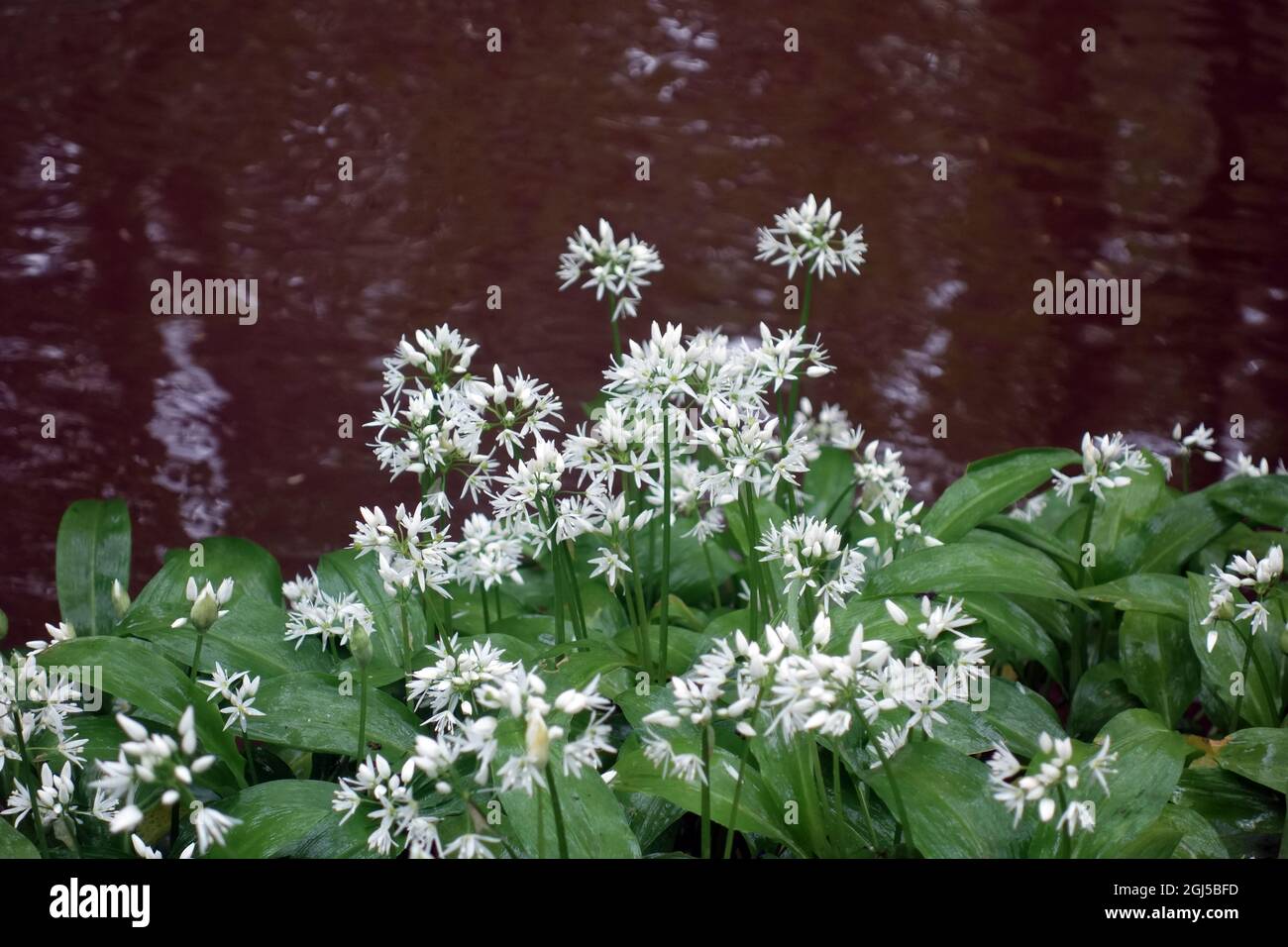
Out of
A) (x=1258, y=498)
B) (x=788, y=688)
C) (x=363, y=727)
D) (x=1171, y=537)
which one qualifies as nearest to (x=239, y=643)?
(x=363, y=727)

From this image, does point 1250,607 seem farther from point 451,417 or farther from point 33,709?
point 33,709

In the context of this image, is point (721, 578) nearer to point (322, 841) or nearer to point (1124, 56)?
point (322, 841)

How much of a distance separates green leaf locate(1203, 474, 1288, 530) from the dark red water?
0.93m

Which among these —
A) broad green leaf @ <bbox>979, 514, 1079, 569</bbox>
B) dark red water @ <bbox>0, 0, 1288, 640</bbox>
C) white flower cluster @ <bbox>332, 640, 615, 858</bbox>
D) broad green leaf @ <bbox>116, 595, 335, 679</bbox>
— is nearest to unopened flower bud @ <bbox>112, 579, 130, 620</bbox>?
broad green leaf @ <bbox>116, 595, 335, 679</bbox>

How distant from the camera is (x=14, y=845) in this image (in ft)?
3.57

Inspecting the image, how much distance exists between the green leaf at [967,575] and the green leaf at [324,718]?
568 millimetres

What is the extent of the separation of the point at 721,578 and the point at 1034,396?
3.96 feet

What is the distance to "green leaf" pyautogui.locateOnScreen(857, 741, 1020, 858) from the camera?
1062mm

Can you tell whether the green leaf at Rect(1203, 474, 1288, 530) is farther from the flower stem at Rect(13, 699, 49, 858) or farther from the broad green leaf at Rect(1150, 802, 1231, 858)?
the flower stem at Rect(13, 699, 49, 858)

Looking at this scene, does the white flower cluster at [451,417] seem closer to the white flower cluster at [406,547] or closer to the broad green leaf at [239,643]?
the white flower cluster at [406,547]

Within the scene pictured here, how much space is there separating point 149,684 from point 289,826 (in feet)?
0.81
